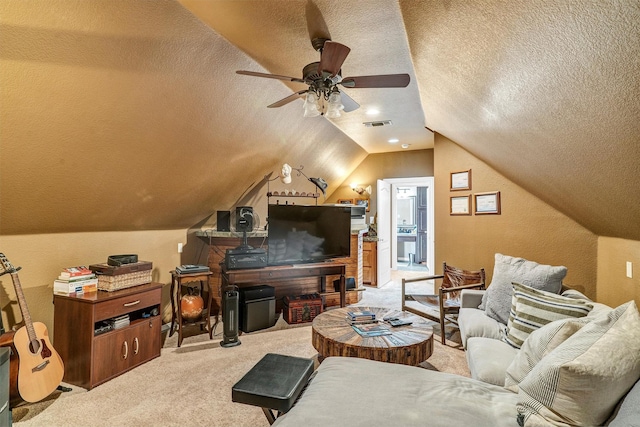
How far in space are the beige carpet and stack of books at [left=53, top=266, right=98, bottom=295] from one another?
0.76 m

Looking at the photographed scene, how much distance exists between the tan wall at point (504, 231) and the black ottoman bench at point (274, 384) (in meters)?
2.88

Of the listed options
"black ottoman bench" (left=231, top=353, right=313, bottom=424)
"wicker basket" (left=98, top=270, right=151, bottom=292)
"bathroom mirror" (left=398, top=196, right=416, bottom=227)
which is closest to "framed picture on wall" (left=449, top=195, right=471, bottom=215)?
"black ottoman bench" (left=231, top=353, right=313, bottom=424)

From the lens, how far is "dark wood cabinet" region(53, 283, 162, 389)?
2.44 metres

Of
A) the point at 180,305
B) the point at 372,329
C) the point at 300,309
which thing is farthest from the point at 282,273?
the point at 372,329

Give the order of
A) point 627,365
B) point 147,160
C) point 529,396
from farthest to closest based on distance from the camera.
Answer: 1. point 147,160
2. point 529,396
3. point 627,365

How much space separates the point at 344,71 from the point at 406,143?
10.9ft

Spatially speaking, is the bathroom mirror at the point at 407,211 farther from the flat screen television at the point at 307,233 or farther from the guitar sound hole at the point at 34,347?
the guitar sound hole at the point at 34,347

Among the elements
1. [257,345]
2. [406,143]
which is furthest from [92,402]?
[406,143]

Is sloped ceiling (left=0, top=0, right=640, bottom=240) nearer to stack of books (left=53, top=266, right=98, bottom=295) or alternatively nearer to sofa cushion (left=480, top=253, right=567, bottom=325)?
stack of books (left=53, top=266, right=98, bottom=295)

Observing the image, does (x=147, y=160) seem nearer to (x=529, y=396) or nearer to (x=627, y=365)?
(x=529, y=396)

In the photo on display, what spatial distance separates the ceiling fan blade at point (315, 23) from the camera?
6.42ft

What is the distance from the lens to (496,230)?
3.80 meters

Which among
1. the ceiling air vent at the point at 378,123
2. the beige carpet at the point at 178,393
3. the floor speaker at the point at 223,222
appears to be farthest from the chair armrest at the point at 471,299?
the floor speaker at the point at 223,222

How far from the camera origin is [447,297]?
3.81 m
